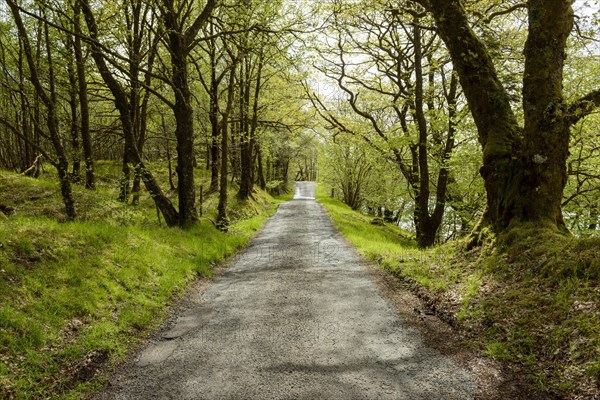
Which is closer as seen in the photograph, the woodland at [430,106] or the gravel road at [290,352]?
the gravel road at [290,352]

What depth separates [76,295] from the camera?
17.0 feet

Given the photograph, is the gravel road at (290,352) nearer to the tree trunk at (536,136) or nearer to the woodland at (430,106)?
the woodland at (430,106)

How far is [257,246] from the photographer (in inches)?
476

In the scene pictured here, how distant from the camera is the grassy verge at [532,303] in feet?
11.8

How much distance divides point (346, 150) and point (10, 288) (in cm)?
3278

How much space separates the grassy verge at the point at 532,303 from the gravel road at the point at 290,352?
741mm

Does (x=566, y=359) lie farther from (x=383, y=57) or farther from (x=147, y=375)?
(x=383, y=57)

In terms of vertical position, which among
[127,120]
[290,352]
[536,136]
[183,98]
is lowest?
[290,352]

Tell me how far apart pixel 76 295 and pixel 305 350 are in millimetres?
3534

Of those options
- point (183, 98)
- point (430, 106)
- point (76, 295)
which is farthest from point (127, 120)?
point (430, 106)

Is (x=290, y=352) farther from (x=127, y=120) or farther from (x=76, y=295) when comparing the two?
(x=127, y=120)

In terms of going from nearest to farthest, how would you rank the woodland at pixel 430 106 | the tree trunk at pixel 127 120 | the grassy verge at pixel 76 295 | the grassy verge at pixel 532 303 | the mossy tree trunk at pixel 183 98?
the grassy verge at pixel 532 303 → the grassy verge at pixel 76 295 → the woodland at pixel 430 106 → the tree trunk at pixel 127 120 → the mossy tree trunk at pixel 183 98

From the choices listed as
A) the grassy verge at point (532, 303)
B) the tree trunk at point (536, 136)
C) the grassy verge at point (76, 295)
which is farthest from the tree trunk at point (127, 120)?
the tree trunk at point (536, 136)

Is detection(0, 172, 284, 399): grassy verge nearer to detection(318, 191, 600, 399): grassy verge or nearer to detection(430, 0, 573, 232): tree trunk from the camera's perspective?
detection(318, 191, 600, 399): grassy verge
